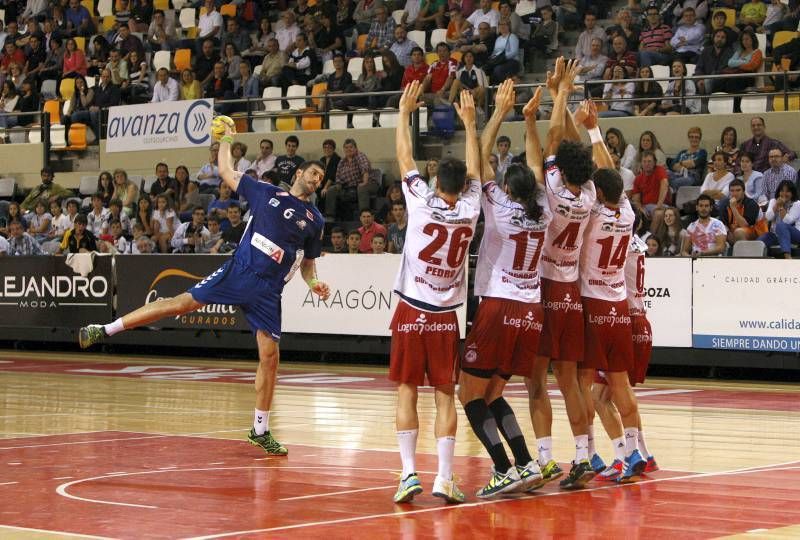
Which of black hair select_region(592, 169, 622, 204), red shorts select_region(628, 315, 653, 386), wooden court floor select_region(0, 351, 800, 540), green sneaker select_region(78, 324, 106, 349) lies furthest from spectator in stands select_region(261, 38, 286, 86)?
black hair select_region(592, 169, 622, 204)

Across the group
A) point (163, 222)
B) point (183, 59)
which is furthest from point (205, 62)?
point (163, 222)

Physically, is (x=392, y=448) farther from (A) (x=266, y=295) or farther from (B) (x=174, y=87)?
(B) (x=174, y=87)

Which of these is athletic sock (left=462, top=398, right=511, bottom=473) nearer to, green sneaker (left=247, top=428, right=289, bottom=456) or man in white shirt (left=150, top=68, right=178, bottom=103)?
green sneaker (left=247, top=428, right=289, bottom=456)

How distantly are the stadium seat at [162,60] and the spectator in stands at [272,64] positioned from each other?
2789 millimetres

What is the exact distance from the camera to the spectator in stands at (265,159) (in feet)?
75.2

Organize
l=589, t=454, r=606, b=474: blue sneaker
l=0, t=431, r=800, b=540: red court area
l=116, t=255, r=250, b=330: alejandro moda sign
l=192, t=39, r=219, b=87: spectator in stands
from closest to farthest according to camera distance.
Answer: l=0, t=431, r=800, b=540: red court area, l=589, t=454, r=606, b=474: blue sneaker, l=116, t=255, r=250, b=330: alejandro moda sign, l=192, t=39, r=219, b=87: spectator in stands

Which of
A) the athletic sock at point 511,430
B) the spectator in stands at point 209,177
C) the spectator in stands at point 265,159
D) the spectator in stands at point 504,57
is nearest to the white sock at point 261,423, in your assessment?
the athletic sock at point 511,430

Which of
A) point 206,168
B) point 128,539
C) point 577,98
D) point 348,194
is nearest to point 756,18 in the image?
point 577,98

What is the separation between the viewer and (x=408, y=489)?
7.77 meters

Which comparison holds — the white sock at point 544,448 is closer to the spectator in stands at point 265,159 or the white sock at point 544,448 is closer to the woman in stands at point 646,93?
the woman in stands at point 646,93

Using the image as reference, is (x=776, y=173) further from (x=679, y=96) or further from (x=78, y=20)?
(x=78, y=20)

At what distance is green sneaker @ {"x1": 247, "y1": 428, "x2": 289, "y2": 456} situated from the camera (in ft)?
33.3

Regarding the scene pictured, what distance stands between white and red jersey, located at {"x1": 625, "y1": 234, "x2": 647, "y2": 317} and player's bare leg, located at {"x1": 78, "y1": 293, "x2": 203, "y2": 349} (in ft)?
11.6

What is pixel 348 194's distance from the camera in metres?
22.0
